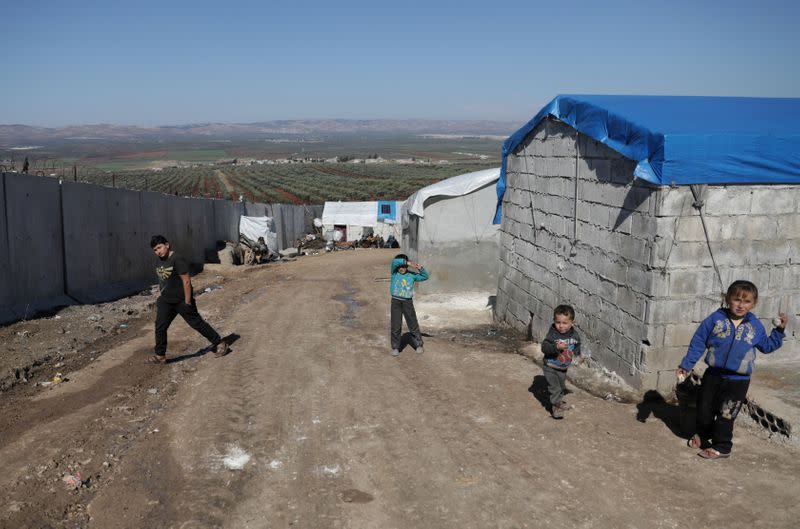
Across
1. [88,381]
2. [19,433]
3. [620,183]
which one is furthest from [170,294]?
[620,183]

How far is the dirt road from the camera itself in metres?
4.34

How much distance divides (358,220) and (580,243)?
A: 24244mm

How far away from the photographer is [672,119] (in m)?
6.51

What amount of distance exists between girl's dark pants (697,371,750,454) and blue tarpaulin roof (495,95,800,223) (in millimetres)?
1866

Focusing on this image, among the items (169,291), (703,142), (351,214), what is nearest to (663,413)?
(703,142)

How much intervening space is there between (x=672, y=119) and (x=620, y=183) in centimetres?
83

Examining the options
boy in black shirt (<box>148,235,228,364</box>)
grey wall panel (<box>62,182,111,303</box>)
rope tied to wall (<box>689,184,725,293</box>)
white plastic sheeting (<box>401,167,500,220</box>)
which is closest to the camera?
rope tied to wall (<box>689,184,725,293</box>)

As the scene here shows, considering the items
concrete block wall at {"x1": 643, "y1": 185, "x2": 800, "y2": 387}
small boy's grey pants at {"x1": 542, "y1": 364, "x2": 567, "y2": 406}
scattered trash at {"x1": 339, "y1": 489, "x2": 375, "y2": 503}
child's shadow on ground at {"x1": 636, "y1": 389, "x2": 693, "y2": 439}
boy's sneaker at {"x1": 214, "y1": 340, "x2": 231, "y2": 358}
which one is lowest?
boy's sneaker at {"x1": 214, "y1": 340, "x2": 231, "y2": 358}

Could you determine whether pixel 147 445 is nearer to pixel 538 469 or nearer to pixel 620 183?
pixel 538 469

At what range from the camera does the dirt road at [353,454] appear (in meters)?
4.34

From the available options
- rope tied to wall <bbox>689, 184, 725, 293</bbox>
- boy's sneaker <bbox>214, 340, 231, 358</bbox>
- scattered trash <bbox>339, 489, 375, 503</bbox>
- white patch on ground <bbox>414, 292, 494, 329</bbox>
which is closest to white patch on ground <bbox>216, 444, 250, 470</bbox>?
scattered trash <bbox>339, 489, 375, 503</bbox>

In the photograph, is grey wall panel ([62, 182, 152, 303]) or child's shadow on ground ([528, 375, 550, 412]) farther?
grey wall panel ([62, 182, 152, 303])

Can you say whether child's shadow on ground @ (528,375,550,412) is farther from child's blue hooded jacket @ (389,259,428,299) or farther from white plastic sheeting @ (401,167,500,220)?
white plastic sheeting @ (401,167,500,220)

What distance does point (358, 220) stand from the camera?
31.4m
